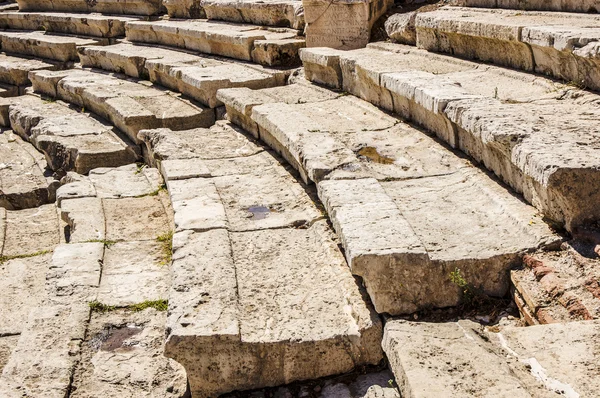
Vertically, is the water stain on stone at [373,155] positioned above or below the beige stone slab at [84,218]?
above

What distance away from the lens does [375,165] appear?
193 inches

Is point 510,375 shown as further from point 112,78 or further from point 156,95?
point 112,78

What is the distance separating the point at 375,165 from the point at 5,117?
723 centimetres

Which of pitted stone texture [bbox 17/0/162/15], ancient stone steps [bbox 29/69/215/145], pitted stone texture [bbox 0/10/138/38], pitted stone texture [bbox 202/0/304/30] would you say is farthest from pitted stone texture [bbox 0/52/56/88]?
pitted stone texture [bbox 202/0/304/30]

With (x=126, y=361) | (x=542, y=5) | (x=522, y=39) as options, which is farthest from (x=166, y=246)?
(x=542, y=5)

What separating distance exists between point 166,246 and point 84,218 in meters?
0.88

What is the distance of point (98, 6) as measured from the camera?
1431 cm

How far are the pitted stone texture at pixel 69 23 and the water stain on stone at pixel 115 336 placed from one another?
9.93 m

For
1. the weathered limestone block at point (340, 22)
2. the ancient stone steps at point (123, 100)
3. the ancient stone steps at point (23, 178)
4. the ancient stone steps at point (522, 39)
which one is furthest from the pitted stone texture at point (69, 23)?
the ancient stone steps at point (522, 39)

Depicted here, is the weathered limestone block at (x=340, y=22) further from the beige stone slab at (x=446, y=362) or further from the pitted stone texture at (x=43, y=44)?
the beige stone slab at (x=446, y=362)

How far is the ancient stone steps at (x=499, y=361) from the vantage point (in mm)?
2512

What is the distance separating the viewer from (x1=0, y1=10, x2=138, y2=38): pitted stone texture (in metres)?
12.9

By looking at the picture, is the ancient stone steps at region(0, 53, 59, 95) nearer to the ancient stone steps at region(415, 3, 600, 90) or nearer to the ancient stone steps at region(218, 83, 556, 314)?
the ancient stone steps at region(218, 83, 556, 314)

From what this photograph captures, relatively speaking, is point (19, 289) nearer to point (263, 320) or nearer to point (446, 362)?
point (263, 320)
